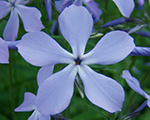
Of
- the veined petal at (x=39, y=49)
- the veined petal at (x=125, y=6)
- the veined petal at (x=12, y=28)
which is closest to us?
→ the veined petal at (x=39, y=49)

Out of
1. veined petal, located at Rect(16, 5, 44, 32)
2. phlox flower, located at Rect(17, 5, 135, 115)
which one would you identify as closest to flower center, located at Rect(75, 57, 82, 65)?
phlox flower, located at Rect(17, 5, 135, 115)

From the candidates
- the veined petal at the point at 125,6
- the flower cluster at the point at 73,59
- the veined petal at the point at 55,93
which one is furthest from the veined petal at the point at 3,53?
the veined petal at the point at 125,6

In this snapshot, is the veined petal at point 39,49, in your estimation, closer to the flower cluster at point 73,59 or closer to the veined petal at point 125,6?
the flower cluster at point 73,59

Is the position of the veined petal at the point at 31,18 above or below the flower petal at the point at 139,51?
above

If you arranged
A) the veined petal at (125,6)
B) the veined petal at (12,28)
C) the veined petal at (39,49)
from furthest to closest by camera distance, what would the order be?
1. the veined petal at (12,28)
2. the veined petal at (125,6)
3. the veined petal at (39,49)

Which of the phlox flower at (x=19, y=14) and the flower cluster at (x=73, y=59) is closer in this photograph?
the flower cluster at (x=73, y=59)

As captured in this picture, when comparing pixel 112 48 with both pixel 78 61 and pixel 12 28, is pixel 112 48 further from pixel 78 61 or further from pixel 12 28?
pixel 12 28

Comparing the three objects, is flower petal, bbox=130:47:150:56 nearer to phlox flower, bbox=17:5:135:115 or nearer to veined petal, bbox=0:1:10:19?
phlox flower, bbox=17:5:135:115
